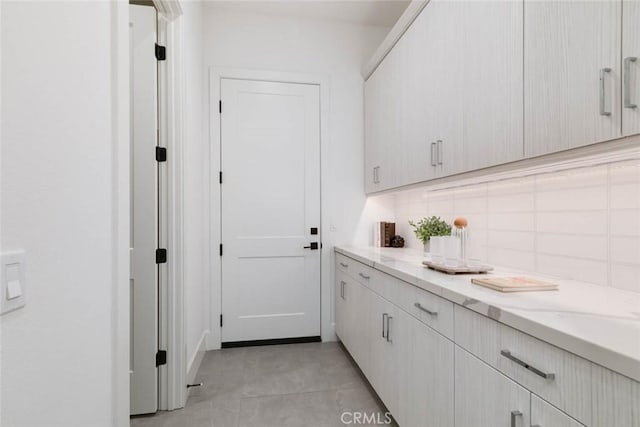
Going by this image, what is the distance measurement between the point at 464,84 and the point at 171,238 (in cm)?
189

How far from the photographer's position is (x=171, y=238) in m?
1.98

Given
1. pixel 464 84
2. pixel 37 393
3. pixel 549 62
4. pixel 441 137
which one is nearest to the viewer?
pixel 37 393

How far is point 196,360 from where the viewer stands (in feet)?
7.96

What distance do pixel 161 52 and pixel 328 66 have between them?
5.33 ft

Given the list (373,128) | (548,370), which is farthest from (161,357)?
(373,128)

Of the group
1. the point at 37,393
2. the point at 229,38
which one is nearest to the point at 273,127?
the point at 229,38

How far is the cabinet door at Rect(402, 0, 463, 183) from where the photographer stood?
1690 millimetres

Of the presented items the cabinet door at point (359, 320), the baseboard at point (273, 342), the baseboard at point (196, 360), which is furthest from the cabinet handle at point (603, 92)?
the baseboard at point (273, 342)

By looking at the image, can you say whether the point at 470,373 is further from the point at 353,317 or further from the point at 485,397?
the point at 353,317

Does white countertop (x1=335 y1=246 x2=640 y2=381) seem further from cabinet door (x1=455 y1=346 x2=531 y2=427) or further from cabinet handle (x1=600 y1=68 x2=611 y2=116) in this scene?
cabinet handle (x1=600 y1=68 x2=611 y2=116)

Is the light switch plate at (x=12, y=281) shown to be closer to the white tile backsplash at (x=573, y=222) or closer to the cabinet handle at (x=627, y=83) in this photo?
the cabinet handle at (x=627, y=83)

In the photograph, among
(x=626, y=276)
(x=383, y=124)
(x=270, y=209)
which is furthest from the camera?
(x=270, y=209)

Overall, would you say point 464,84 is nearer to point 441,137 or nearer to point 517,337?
point 441,137

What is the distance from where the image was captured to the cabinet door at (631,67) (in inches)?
34.4
